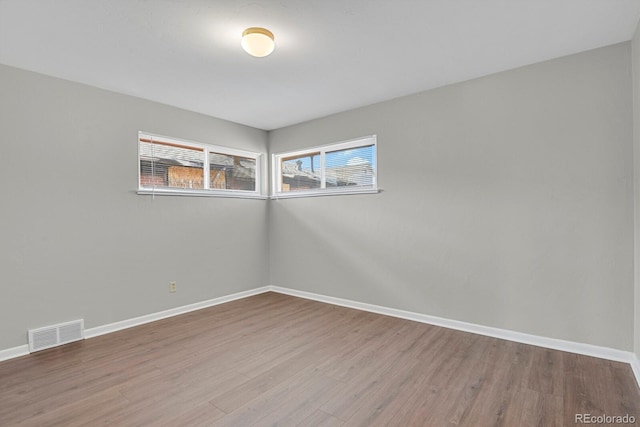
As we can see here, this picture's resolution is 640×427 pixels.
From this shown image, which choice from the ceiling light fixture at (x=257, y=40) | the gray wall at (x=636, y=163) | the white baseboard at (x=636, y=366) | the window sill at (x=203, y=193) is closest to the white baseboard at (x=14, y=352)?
the window sill at (x=203, y=193)

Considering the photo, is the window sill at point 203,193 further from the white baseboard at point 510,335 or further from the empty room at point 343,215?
the white baseboard at point 510,335

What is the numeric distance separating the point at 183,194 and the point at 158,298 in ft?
4.10

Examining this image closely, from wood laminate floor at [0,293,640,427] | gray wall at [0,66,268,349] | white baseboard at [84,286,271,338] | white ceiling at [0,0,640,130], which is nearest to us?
wood laminate floor at [0,293,640,427]

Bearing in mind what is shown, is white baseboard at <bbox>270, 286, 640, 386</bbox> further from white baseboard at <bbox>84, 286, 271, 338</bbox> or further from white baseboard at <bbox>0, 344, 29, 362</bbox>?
white baseboard at <bbox>0, 344, 29, 362</bbox>

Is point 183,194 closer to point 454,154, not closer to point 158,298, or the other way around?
point 158,298

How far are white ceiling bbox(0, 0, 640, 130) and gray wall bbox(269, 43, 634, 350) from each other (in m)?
0.30

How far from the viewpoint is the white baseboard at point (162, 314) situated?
3250mm

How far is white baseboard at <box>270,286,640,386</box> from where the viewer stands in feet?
8.32

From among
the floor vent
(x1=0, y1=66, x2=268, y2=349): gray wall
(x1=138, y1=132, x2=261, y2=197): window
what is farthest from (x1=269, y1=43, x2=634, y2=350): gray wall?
the floor vent

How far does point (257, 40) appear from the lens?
7.47ft

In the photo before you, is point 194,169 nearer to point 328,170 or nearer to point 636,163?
point 328,170

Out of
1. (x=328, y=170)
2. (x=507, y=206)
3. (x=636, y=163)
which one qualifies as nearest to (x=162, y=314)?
(x=328, y=170)

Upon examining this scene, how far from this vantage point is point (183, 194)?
3963 millimetres

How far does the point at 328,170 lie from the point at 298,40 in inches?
85.9
